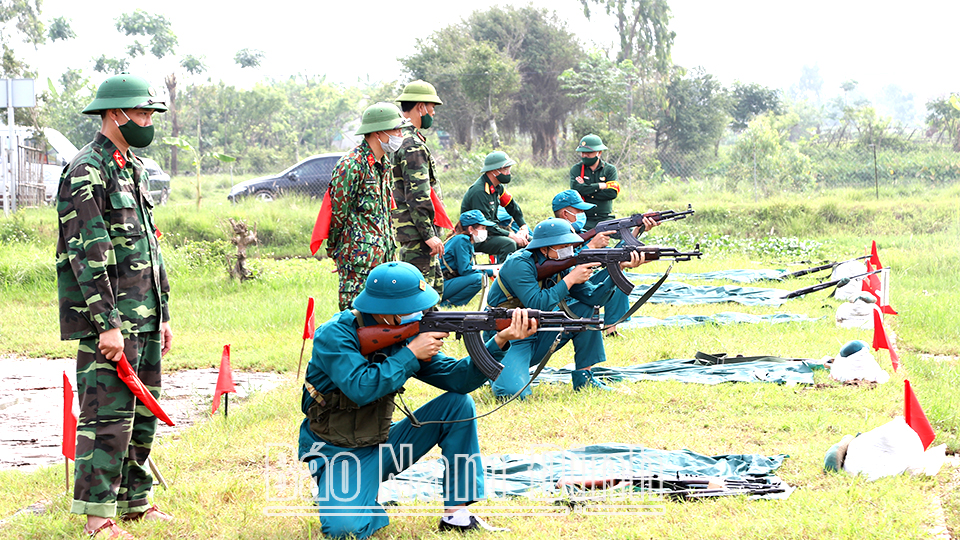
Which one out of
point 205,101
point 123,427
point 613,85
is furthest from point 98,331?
point 205,101

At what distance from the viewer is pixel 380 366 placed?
12.3 ft

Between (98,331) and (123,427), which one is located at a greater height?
(98,331)

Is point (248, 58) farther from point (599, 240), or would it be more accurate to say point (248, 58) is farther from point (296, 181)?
point (599, 240)

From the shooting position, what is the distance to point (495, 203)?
368 inches

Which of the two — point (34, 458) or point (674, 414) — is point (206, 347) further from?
point (674, 414)

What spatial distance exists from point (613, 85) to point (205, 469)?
19193 millimetres

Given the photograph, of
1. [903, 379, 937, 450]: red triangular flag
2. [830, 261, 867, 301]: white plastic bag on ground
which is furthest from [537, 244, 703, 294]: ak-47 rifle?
[830, 261, 867, 301]: white plastic bag on ground

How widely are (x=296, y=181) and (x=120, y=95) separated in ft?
59.0

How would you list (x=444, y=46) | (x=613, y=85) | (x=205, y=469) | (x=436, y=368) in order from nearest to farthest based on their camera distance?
(x=436, y=368)
(x=205, y=469)
(x=613, y=85)
(x=444, y=46)

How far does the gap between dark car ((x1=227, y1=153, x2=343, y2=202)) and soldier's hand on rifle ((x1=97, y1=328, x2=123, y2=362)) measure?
1773 centimetres

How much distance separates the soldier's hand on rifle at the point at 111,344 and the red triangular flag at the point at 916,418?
4.01 metres

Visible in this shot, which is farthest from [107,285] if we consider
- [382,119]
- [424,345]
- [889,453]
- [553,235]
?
[889,453]

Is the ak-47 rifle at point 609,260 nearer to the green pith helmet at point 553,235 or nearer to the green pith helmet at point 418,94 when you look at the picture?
the green pith helmet at point 553,235

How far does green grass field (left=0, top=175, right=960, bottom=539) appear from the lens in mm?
4074
